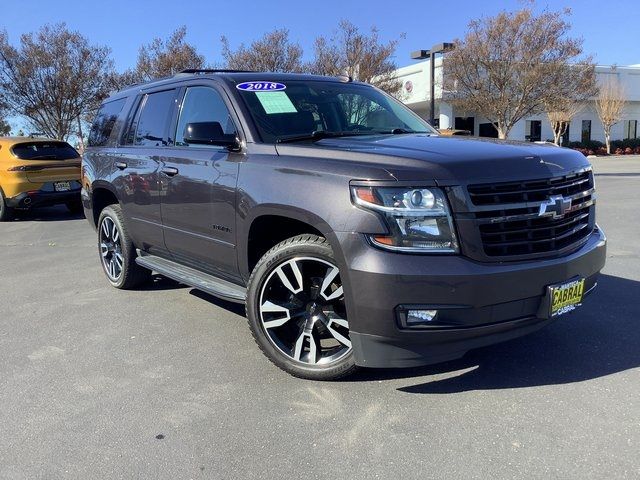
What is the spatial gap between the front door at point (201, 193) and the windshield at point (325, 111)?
27cm

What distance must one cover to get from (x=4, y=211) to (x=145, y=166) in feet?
28.4

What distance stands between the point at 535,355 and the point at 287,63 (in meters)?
19.6

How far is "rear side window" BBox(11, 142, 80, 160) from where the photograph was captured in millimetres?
11648

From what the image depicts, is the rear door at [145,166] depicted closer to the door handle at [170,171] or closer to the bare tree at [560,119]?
the door handle at [170,171]

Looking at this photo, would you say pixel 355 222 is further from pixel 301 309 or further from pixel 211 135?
pixel 211 135

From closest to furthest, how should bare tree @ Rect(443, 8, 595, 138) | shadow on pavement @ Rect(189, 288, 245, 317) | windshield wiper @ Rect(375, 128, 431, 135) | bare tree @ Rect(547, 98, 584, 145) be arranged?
windshield wiper @ Rect(375, 128, 431, 135) → shadow on pavement @ Rect(189, 288, 245, 317) → bare tree @ Rect(443, 8, 595, 138) → bare tree @ Rect(547, 98, 584, 145)

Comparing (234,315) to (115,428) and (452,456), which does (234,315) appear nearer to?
(115,428)

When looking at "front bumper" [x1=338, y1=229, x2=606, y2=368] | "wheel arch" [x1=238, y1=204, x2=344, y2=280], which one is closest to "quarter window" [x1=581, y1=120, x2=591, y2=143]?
"wheel arch" [x1=238, y1=204, x2=344, y2=280]

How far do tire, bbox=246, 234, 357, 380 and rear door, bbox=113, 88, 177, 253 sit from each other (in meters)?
1.64

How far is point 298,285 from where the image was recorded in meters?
3.52

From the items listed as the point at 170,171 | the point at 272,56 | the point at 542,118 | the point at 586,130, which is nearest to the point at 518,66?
the point at 272,56

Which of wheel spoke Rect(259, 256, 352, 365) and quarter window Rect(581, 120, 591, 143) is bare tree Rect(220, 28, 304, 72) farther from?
quarter window Rect(581, 120, 591, 143)

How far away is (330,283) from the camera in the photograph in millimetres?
3365

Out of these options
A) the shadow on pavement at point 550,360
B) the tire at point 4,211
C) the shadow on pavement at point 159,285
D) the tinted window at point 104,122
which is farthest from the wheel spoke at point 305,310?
the tire at point 4,211
